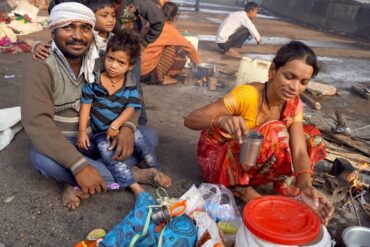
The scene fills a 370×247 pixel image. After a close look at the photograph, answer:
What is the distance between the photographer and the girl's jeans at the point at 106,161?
2.51 meters

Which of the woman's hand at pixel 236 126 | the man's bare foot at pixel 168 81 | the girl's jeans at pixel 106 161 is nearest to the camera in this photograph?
the woman's hand at pixel 236 126

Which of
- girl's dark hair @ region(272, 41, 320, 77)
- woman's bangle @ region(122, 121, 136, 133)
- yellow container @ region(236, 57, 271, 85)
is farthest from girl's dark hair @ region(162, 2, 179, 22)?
girl's dark hair @ region(272, 41, 320, 77)

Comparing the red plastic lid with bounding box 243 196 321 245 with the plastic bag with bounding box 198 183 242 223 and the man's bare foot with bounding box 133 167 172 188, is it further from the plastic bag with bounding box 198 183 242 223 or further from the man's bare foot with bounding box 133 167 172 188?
the man's bare foot with bounding box 133 167 172 188

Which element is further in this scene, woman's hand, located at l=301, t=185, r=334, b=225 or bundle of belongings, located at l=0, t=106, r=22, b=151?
bundle of belongings, located at l=0, t=106, r=22, b=151

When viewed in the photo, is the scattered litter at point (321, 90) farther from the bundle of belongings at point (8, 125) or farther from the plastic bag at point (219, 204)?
the bundle of belongings at point (8, 125)

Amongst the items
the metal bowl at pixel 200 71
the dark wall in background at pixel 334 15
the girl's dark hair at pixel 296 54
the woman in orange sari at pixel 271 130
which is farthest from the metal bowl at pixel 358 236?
the dark wall in background at pixel 334 15

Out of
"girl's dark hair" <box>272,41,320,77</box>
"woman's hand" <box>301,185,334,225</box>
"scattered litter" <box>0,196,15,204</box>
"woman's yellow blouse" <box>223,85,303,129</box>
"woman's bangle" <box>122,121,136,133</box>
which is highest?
"girl's dark hair" <box>272,41,320,77</box>

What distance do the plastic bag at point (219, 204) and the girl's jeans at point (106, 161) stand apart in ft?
2.06

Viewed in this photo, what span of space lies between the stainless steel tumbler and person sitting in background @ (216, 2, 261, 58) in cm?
669

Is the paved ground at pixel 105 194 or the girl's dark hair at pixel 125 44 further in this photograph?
the girl's dark hair at pixel 125 44

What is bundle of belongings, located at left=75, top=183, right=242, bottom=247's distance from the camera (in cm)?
192

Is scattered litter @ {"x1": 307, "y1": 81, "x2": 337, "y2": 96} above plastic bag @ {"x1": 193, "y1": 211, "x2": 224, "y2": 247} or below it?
below

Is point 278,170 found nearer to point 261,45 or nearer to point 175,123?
point 175,123

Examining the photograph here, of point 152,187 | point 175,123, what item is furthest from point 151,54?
point 152,187
